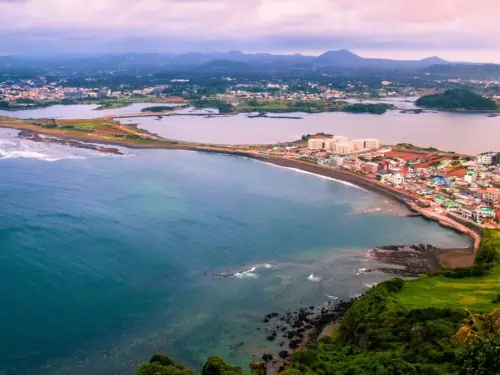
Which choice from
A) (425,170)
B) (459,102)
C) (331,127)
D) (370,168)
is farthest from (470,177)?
(459,102)


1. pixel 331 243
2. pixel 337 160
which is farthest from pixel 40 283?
pixel 337 160

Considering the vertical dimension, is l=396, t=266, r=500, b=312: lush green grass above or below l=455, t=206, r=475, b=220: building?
below

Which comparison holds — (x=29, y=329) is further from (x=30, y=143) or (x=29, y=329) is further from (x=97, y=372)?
(x=30, y=143)

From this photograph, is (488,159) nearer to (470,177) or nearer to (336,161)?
(470,177)

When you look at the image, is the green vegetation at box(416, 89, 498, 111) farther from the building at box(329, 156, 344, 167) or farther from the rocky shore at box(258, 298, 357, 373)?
the rocky shore at box(258, 298, 357, 373)

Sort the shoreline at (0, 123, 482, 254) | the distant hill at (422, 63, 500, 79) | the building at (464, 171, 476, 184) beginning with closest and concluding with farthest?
the shoreline at (0, 123, 482, 254)
the building at (464, 171, 476, 184)
the distant hill at (422, 63, 500, 79)

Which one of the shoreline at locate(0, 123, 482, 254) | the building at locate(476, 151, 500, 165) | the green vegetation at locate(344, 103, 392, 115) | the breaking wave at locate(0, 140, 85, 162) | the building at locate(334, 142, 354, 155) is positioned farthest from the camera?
the green vegetation at locate(344, 103, 392, 115)

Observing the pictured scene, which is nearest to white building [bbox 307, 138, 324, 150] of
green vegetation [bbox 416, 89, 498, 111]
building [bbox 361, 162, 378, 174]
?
building [bbox 361, 162, 378, 174]

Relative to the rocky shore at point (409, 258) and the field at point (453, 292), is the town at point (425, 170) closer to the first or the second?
the rocky shore at point (409, 258)
